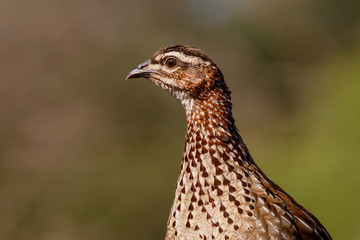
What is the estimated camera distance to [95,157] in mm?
19219

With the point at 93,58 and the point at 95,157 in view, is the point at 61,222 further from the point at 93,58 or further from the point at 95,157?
the point at 93,58

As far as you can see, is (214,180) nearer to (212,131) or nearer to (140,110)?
(212,131)

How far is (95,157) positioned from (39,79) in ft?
24.1

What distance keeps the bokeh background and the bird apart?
21.1 feet

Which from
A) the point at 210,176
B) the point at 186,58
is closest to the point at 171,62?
the point at 186,58

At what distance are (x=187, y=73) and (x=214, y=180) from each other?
963 mm

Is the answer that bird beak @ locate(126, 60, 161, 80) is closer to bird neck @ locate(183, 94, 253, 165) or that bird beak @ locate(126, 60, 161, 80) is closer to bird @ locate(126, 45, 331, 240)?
bird @ locate(126, 45, 331, 240)

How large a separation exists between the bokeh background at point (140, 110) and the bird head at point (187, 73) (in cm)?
660

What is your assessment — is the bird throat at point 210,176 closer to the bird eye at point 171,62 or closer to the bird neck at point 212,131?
the bird neck at point 212,131

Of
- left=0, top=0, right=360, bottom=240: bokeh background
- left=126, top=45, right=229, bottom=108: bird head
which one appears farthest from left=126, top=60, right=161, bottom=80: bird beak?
left=0, top=0, right=360, bottom=240: bokeh background

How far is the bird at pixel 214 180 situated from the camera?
5188 mm

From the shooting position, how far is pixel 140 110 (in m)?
21.3

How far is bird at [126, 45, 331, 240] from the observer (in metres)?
5.19

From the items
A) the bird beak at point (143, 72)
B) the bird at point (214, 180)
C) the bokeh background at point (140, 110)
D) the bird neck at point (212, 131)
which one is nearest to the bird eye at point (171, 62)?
the bird at point (214, 180)
